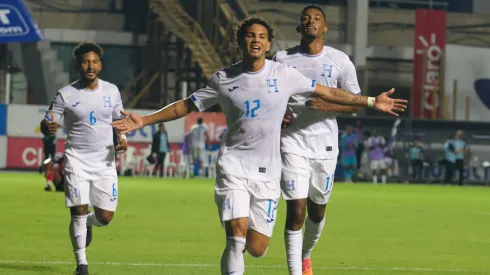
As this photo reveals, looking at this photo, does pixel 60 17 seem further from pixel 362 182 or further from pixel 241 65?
pixel 241 65

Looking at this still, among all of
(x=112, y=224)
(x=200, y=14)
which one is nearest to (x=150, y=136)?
(x=200, y=14)

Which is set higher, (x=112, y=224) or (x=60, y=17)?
(x=60, y=17)

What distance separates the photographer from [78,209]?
13234 mm

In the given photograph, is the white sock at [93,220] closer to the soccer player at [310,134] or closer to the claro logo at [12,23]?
the soccer player at [310,134]

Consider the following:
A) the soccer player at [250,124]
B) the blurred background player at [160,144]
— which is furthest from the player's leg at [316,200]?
the blurred background player at [160,144]

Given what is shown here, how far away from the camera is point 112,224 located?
20203 millimetres

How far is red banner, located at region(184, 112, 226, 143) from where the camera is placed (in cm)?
4494

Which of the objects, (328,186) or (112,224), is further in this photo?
(112,224)

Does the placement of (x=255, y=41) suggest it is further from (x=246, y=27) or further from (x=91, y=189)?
(x=91, y=189)

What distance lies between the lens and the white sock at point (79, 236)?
1281cm

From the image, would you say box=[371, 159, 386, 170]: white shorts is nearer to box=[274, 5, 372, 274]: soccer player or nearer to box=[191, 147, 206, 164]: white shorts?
box=[191, 147, 206, 164]: white shorts

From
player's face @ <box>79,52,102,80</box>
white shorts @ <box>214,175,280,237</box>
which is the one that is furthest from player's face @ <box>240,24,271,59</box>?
player's face @ <box>79,52,102,80</box>

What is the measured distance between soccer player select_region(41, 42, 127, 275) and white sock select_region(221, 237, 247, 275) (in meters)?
3.81

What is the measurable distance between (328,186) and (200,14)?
148ft
